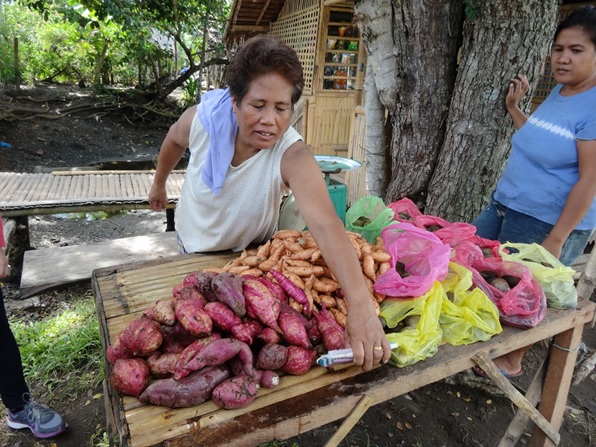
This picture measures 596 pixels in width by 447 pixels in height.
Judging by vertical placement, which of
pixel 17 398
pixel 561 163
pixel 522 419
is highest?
pixel 561 163

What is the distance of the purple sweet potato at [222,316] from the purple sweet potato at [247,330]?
17 millimetres

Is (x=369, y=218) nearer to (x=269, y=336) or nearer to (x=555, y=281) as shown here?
(x=555, y=281)

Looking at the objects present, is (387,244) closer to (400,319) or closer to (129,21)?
(400,319)

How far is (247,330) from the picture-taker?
4.54 ft

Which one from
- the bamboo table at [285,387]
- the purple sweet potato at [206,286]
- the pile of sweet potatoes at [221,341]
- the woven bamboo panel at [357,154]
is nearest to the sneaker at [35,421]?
the bamboo table at [285,387]

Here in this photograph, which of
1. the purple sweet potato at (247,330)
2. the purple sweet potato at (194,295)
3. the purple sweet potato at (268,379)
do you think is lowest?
the purple sweet potato at (268,379)

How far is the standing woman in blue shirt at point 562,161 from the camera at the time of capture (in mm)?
2133

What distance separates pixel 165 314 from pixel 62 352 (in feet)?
8.11

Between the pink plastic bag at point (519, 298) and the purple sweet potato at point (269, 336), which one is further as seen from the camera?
the pink plastic bag at point (519, 298)

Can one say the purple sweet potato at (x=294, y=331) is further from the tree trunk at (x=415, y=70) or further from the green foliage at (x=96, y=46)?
the green foliage at (x=96, y=46)

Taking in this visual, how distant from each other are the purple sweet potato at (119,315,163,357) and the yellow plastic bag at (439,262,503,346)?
1.13 meters

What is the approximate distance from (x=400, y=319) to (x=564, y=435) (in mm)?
1953

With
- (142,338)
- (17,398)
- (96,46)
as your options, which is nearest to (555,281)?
(142,338)

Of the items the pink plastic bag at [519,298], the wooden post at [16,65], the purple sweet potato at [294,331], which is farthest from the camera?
the wooden post at [16,65]
